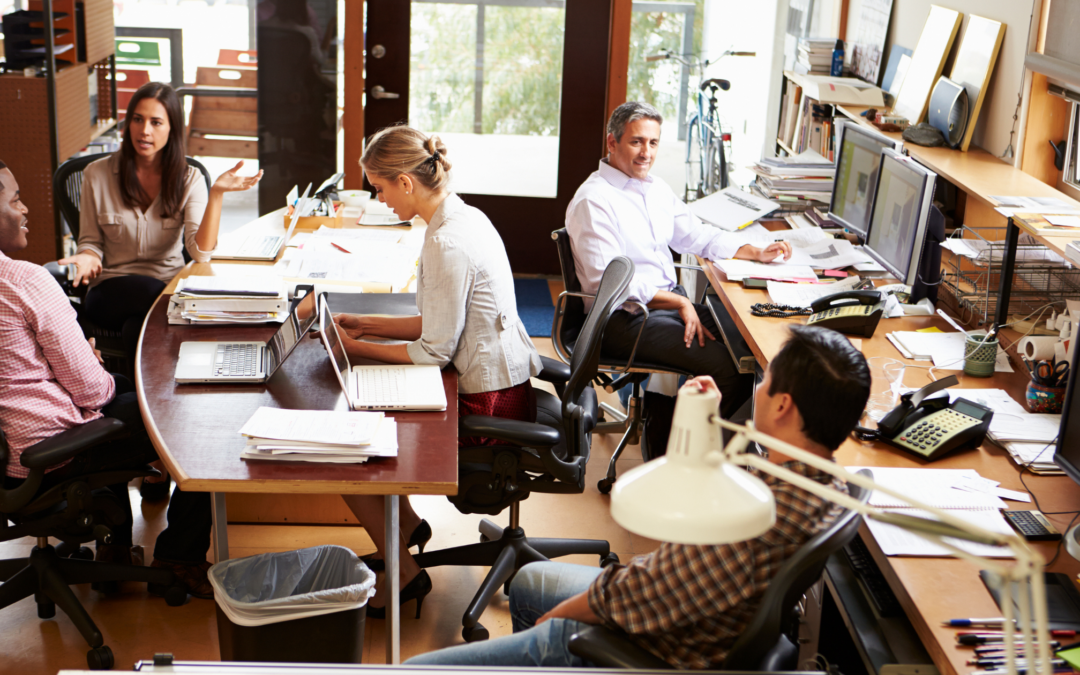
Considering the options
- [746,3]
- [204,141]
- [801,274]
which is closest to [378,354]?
[801,274]

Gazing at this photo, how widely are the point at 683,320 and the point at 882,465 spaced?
1.34 m

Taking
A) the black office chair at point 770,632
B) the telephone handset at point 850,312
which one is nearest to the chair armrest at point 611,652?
the black office chair at point 770,632

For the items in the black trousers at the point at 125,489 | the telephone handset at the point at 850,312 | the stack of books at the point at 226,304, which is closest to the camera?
the black trousers at the point at 125,489

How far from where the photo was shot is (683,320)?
3426 mm

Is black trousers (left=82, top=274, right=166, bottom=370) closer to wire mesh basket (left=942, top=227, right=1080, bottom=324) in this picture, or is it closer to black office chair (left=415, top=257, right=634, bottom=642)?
black office chair (left=415, top=257, right=634, bottom=642)

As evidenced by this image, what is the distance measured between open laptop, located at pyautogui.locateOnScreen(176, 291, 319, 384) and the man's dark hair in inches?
47.2

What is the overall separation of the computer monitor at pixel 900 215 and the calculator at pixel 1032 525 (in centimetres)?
121

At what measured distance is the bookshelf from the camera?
479cm

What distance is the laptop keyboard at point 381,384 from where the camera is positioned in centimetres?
228

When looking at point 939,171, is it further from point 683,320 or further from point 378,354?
point 378,354

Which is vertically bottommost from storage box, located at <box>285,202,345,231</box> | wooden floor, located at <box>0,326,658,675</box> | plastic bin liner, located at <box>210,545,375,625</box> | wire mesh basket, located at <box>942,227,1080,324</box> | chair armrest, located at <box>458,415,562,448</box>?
wooden floor, located at <box>0,326,658,675</box>

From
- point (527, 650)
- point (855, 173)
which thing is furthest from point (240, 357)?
point (855, 173)

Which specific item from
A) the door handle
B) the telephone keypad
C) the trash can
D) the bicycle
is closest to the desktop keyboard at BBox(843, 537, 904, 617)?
the telephone keypad

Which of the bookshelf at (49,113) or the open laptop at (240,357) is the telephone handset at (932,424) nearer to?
the open laptop at (240,357)
